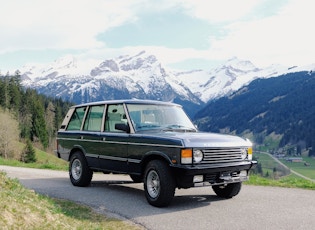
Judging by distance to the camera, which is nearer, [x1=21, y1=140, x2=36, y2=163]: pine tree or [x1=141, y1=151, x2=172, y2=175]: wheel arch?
[x1=141, y1=151, x2=172, y2=175]: wheel arch

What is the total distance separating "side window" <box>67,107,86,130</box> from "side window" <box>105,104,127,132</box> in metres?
1.37

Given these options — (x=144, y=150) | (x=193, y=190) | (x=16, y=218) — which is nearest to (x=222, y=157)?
(x=144, y=150)

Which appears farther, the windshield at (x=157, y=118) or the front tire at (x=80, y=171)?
the front tire at (x=80, y=171)

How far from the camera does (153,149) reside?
9086mm

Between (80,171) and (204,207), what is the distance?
14.4 feet

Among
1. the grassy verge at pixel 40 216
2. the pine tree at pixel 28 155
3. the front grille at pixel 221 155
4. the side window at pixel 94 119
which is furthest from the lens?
the pine tree at pixel 28 155

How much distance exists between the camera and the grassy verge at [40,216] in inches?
232

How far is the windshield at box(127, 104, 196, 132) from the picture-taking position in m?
10.1

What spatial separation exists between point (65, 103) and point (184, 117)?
130 m

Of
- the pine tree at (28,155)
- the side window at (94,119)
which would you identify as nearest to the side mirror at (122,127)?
the side window at (94,119)

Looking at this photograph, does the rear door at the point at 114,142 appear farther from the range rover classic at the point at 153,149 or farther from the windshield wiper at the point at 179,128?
the windshield wiper at the point at 179,128

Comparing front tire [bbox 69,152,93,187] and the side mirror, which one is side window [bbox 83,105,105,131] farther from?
the side mirror

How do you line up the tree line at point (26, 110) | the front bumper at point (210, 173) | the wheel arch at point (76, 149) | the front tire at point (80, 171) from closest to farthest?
the front bumper at point (210, 173) < the front tire at point (80, 171) < the wheel arch at point (76, 149) < the tree line at point (26, 110)

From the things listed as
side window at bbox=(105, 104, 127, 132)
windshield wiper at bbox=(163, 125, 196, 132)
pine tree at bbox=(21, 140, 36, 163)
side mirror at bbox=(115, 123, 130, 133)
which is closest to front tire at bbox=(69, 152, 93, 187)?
side window at bbox=(105, 104, 127, 132)
